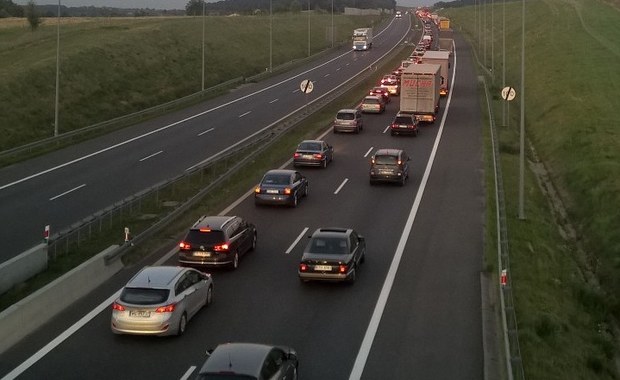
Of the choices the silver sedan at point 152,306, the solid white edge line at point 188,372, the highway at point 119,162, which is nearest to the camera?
the solid white edge line at point 188,372

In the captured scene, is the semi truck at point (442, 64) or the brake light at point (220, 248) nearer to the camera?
the brake light at point (220, 248)

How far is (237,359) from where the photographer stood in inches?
512

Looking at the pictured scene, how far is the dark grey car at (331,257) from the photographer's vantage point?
21297mm

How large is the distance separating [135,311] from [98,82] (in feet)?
172

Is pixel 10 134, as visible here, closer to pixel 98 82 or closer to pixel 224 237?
pixel 98 82

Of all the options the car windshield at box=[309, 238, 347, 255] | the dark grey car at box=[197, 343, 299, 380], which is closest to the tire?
the car windshield at box=[309, 238, 347, 255]

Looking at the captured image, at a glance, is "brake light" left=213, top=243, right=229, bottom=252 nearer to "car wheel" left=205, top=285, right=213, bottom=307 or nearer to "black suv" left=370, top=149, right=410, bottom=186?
"car wheel" left=205, top=285, right=213, bottom=307

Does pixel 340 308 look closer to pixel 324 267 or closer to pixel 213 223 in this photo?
pixel 324 267

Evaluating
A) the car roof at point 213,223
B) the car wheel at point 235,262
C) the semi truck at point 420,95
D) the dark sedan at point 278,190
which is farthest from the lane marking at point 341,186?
the semi truck at point 420,95

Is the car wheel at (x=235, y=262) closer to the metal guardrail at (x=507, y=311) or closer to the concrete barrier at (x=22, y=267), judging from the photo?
the concrete barrier at (x=22, y=267)

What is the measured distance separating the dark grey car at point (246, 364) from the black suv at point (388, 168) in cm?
2052

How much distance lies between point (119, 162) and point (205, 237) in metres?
18.9

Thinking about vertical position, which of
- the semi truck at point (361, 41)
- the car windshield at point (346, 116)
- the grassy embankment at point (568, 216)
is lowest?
the grassy embankment at point (568, 216)

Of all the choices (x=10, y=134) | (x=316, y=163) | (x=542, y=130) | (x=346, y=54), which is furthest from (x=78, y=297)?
(x=346, y=54)
